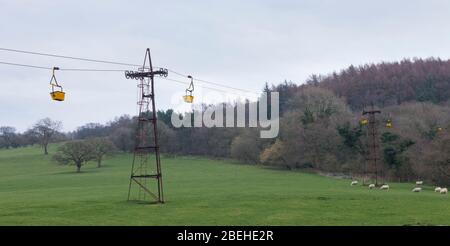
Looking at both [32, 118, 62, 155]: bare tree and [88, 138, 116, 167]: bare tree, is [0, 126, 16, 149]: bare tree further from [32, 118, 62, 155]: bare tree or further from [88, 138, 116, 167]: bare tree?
[88, 138, 116, 167]: bare tree

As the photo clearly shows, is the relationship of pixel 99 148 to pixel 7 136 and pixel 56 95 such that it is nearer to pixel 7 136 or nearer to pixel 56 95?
pixel 56 95

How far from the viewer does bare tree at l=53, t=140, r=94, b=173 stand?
97.2m

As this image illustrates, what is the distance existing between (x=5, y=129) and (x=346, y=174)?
148 m

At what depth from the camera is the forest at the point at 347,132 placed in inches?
2778

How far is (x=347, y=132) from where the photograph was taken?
78.8 metres

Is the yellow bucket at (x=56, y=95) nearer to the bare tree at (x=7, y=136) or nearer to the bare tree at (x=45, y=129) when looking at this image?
the bare tree at (x=45, y=129)

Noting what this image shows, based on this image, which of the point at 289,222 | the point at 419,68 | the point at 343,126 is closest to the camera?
the point at 289,222

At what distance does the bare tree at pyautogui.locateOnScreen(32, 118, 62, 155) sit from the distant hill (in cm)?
8121

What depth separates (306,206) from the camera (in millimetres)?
34625

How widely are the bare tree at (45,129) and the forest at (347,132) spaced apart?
27cm

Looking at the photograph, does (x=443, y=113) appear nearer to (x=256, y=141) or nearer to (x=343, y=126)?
(x=343, y=126)

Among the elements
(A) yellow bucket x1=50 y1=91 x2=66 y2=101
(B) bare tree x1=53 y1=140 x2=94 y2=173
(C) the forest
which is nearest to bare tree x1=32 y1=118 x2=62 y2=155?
(C) the forest

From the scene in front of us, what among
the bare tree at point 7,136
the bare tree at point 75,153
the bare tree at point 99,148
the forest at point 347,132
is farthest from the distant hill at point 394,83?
the bare tree at point 7,136
